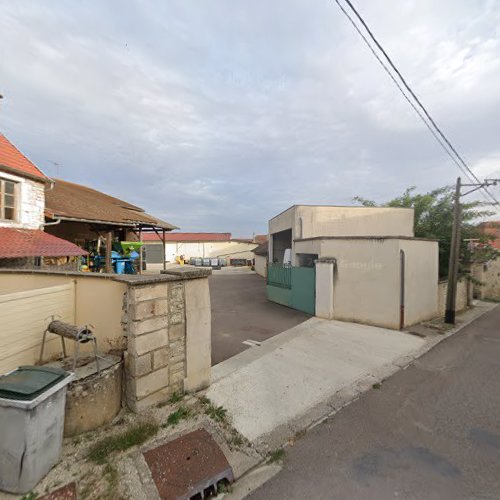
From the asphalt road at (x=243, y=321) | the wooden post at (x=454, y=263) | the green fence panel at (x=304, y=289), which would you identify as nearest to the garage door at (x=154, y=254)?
the asphalt road at (x=243, y=321)

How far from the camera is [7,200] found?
27.3 ft

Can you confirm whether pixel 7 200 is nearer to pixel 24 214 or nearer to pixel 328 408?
pixel 24 214

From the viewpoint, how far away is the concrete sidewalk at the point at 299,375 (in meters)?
3.85

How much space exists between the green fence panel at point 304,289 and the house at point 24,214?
789 centimetres

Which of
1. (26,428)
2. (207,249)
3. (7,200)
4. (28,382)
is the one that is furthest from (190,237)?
(26,428)

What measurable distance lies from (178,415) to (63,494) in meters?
1.44

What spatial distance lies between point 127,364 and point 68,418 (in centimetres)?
83

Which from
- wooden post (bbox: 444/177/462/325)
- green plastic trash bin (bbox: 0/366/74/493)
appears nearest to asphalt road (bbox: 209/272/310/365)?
green plastic trash bin (bbox: 0/366/74/493)

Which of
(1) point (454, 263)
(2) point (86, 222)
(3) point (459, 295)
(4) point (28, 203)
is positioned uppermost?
(4) point (28, 203)

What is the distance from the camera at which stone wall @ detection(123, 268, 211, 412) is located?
3.65 m

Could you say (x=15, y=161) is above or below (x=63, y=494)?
above

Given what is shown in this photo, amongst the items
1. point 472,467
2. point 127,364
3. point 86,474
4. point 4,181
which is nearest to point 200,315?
point 127,364

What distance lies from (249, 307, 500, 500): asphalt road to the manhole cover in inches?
69.9

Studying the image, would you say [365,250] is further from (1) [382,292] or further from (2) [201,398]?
(2) [201,398]
